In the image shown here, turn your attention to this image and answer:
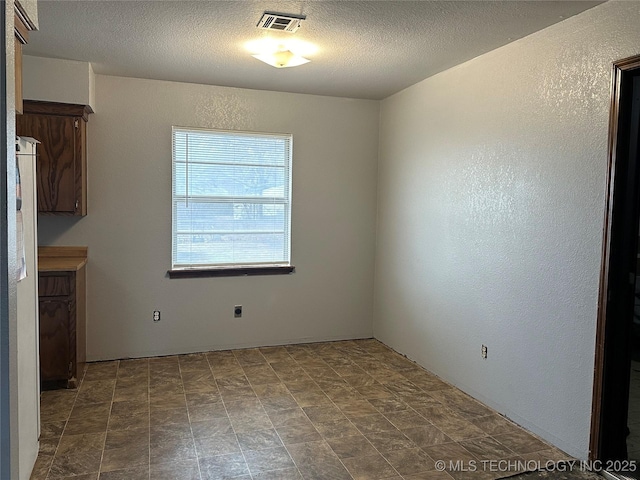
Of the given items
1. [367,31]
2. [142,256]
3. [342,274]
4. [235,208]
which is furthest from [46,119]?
[342,274]

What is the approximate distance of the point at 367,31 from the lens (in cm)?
320

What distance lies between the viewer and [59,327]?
3.85 m

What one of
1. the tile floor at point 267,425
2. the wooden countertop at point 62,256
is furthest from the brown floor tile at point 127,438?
the wooden countertop at point 62,256

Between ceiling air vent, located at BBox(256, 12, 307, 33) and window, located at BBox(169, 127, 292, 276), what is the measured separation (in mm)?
1841

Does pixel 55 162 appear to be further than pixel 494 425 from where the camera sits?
Yes

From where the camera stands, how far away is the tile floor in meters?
2.76

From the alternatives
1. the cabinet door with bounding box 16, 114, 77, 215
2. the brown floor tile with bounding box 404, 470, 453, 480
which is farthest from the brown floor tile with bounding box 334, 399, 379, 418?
the cabinet door with bounding box 16, 114, 77, 215

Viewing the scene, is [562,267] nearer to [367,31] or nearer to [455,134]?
[455,134]

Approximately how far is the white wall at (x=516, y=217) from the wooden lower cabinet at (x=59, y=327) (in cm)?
288

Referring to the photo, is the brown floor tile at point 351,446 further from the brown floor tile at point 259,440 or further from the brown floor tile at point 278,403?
the brown floor tile at point 278,403

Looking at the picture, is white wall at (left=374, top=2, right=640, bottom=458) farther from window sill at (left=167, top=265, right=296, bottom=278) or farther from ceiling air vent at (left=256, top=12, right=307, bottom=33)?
ceiling air vent at (left=256, top=12, right=307, bottom=33)

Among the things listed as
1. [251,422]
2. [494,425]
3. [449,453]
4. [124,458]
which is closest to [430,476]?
[449,453]

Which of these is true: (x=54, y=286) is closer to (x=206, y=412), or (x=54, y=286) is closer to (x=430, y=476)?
(x=206, y=412)

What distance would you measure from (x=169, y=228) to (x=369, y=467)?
2.90m
